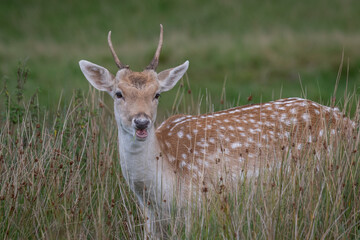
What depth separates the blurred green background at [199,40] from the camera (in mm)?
12367

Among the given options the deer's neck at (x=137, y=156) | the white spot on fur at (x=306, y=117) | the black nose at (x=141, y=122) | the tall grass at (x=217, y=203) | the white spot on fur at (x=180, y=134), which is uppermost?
the black nose at (x=141, y=122)

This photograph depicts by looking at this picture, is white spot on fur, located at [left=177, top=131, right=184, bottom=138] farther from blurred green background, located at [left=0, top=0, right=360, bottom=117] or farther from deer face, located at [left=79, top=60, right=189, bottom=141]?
blurred green background, located at [left=0, top=0, right=360, bottom=117]

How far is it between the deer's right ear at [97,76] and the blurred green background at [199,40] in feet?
9.89

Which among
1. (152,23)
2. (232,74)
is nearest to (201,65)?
(232,74)

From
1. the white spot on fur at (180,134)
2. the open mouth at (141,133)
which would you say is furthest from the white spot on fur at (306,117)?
the open mouth at (141,133)

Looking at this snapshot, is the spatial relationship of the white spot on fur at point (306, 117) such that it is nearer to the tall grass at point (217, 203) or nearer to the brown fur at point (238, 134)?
the brown fur at point (238, 134)

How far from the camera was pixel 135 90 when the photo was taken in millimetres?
4473

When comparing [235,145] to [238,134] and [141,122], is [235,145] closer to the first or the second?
[238,134]

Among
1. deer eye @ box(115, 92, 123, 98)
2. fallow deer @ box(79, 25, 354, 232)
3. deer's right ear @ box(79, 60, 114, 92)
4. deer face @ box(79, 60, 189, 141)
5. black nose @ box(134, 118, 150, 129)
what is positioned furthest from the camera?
deer's right ear @ box(79, 60, 114, 92)

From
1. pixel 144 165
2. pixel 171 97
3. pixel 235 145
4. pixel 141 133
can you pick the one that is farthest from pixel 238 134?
pixel 171 97

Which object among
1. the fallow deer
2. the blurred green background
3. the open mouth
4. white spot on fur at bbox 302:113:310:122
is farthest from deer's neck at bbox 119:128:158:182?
the blurred green background

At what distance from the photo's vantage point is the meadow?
388 cm

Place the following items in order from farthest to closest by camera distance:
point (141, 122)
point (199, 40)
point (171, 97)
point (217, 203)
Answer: point (199, 40) → point (171, 97) → point (141, 122) → point (217, 203)

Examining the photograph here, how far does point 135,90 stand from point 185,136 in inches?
25.2
